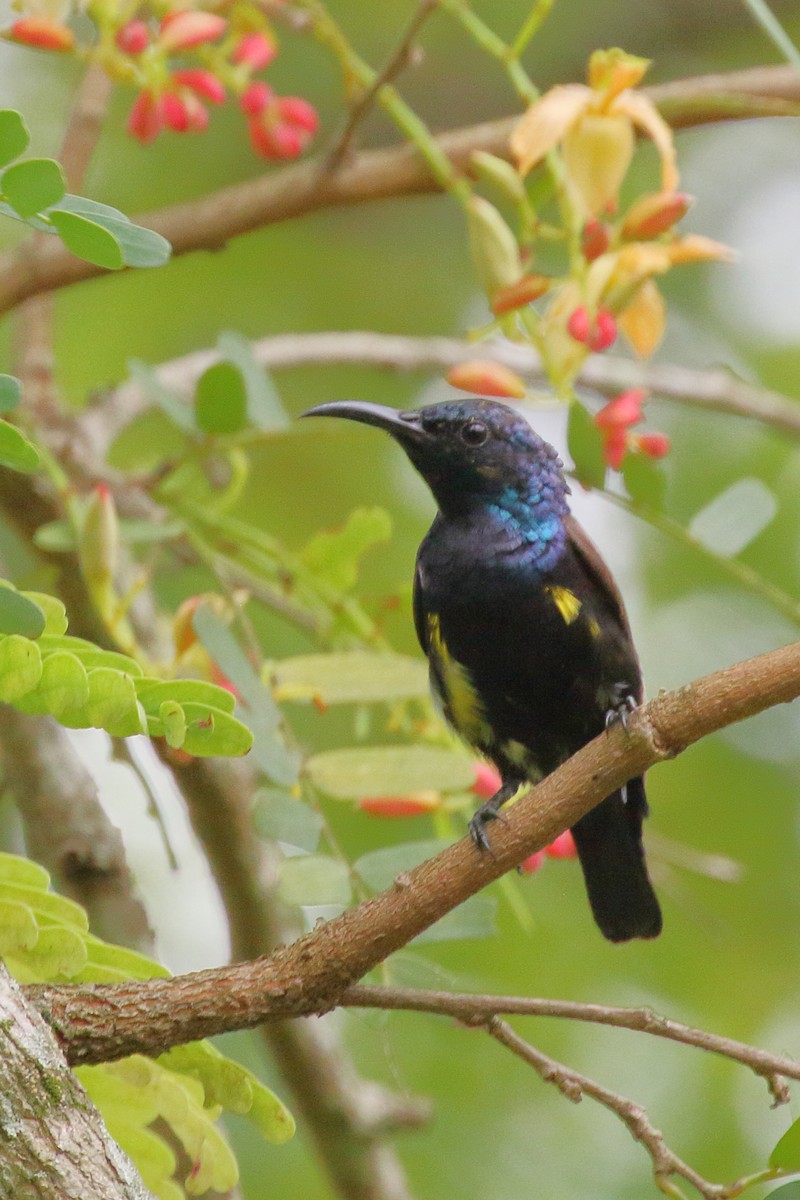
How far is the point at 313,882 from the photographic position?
2.25 m

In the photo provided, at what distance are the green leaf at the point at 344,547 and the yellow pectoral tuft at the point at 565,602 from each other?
383mm

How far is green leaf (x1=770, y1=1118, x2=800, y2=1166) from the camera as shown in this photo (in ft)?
5.88

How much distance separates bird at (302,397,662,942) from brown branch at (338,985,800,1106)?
3.02ft

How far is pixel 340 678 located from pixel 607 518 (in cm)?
261

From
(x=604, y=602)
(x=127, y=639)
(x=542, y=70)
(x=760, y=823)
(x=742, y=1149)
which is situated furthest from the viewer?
(x=542, y=70)

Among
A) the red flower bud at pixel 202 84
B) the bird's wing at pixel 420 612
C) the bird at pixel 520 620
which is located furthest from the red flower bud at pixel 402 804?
the red flower bud at pixel 202 84

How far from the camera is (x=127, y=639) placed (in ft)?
9.07

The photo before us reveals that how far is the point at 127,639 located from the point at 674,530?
3.44 ft

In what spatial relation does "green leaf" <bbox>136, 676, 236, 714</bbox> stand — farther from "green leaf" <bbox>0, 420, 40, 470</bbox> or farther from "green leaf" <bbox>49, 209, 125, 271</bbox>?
"green leaf" <bbox>49, 209, 125, 271</bbox>

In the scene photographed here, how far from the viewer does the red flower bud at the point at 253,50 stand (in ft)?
10.4

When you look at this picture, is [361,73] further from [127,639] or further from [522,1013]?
[522,1013]

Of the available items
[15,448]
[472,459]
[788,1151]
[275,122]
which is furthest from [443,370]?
[788,1151]

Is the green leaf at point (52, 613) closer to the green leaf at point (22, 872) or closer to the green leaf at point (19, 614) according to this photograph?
the green leaf at point (19, 614)

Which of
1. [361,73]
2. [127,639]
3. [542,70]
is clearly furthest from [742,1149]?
[542,70]
